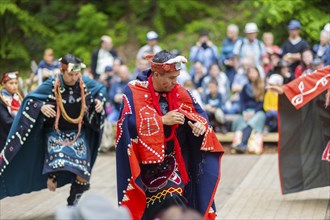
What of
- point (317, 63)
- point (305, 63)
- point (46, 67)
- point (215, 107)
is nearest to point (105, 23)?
point (46, 67)

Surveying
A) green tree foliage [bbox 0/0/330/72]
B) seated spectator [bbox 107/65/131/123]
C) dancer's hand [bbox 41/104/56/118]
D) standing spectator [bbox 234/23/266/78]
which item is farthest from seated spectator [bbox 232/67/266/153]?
dancer's hand [bbox 41/104/56/118]

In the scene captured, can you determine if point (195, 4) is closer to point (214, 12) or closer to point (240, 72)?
point (214, 12)

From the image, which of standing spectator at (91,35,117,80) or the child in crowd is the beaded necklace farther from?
standing spectator at (91,35,117,80)

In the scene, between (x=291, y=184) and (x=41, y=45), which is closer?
(x=291, y=184)

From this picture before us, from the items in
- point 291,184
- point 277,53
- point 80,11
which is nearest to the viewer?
point 291,184

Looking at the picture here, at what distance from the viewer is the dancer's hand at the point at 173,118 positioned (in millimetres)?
6945

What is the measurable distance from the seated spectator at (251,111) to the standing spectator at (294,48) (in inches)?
29.7

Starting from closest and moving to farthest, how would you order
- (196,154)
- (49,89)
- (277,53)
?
(196,154), (49,89), (277,53)

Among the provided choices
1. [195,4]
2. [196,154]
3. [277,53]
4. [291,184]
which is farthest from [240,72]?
[196,154]

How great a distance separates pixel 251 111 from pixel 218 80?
1.18 metres

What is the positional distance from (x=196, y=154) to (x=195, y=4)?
15.3 metres

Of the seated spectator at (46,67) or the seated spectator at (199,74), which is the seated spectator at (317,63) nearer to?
the seated spectator at (199,74)

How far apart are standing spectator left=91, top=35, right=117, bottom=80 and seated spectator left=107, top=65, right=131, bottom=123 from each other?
3.34 ft

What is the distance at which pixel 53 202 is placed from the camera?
11.2m
